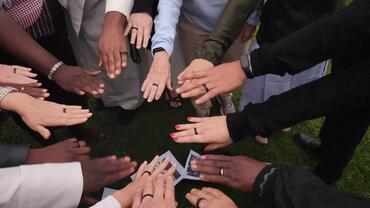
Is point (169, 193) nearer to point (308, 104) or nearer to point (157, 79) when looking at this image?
point (157, 79)

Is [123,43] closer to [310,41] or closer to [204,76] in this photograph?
[204,76]

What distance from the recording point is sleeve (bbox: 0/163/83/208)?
1.63 meters

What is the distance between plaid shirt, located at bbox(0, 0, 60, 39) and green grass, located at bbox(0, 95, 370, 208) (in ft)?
3.68

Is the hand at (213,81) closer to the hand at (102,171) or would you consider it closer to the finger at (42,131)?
the hand at (102,171)

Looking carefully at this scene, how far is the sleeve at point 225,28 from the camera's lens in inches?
84.7

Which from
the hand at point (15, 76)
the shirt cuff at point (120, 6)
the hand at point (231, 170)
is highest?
the shirt cuff at point (120, 6)

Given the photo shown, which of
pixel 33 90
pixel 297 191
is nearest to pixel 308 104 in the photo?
pixel 297 191

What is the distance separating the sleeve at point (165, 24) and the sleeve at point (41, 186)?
2.83 feet

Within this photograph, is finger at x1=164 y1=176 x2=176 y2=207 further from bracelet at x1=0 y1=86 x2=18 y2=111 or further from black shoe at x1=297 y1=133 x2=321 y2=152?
black shoe at x1=297 y1=133 x2=321 y2=152

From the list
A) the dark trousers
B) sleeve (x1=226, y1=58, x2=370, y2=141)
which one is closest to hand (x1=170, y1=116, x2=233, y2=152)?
sleeve (x1=226, y1=58, x2=370, y2=141)

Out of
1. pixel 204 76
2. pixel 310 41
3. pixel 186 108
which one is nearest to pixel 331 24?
pixel 310 41

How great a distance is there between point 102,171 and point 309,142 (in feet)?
6.10

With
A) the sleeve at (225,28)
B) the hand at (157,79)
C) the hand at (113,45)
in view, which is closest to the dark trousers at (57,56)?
the hand at (113,45)

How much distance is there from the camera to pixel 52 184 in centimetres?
172
